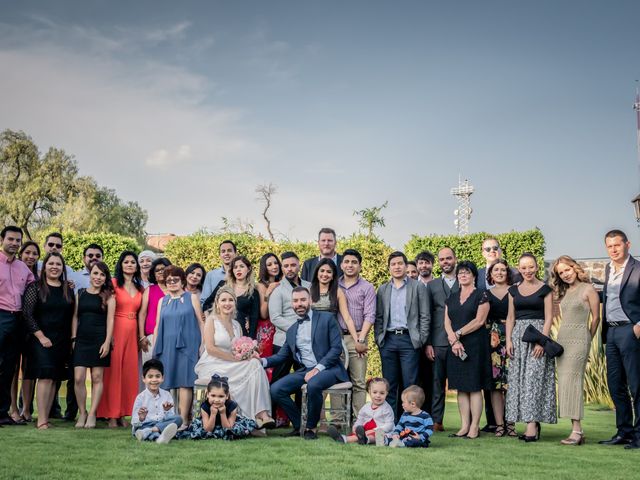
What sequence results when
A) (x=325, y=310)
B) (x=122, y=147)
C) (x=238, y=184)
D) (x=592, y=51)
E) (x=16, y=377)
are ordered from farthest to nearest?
(x=122, y=147) < (x=238, y=184) < (x=592, y=51) < (x=16, y=377) < (x=325, y=310)

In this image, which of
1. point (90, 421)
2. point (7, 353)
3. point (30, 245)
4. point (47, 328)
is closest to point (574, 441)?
point (90, 421)

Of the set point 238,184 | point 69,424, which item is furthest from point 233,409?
point 238,184

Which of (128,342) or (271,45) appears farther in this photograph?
(271,45)

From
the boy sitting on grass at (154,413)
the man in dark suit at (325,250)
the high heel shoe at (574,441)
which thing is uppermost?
the man in dark suit at (325,250)

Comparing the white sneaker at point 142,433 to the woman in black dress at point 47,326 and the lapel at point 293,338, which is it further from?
the lapel at point 293,338

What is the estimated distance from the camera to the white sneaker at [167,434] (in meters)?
6.32

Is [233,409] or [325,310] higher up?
[325,310]

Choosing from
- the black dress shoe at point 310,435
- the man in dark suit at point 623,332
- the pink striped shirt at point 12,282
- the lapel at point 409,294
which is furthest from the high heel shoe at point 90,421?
the man in dark suit at point 623,332

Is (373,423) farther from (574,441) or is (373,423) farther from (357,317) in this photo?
(574,441)

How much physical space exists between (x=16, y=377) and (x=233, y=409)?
3.00 meters

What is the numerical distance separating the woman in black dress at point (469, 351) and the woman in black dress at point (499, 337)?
0.13 metres

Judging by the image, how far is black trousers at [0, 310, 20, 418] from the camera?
7434mm

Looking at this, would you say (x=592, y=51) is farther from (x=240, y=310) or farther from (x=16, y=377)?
(x=16, y=377)

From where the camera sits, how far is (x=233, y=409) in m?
6.70
